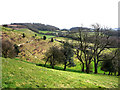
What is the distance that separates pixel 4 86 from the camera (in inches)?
332

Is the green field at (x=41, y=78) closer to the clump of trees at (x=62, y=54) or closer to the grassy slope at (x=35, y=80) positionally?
the grassy slope at (x=35, y=80)

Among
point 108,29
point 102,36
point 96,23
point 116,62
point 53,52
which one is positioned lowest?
point 116,62

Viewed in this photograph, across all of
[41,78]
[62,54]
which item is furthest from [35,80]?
[62,54]

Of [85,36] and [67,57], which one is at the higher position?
[85,36]

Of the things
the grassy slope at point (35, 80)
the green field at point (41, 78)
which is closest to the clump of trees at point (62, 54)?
the green field at point (41, 78)

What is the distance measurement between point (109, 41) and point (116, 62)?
993 inches

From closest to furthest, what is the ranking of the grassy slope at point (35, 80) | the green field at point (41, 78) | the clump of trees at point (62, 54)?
the grassy slope at point (35, 80), the green field at point (41, 78), the clump of trees at point (62, 54)

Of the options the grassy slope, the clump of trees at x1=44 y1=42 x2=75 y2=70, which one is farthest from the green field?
the clump of trees at x1=44 y1=42 x2=75 y2=70

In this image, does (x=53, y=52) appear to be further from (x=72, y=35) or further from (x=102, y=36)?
(x=102, y=36)

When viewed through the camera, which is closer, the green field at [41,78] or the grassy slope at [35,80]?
the grassy slope at [35,80]

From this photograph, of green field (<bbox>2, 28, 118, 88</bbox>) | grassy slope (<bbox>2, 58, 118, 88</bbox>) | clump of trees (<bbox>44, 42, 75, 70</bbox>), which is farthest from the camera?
clump of trees (<bbox>44, 42, 75, 70</bbox>)

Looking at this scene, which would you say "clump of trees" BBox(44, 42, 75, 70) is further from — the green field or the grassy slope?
the grassy slope

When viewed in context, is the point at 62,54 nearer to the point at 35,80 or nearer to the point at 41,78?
the point at 41,78

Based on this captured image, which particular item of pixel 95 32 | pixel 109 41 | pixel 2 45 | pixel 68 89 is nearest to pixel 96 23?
pixel 95 32
